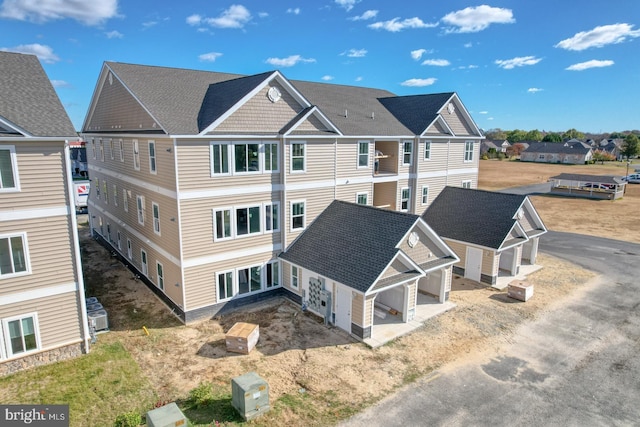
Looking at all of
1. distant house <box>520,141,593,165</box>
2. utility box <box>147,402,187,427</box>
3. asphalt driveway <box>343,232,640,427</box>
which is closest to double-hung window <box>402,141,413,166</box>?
asphalt driveway <box>343,232,640,427</box>

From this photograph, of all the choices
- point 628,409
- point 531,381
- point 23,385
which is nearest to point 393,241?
point 531,381

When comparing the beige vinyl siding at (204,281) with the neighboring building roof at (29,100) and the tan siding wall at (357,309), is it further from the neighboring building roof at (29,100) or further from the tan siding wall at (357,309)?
the neighboring building roof at (29,100)

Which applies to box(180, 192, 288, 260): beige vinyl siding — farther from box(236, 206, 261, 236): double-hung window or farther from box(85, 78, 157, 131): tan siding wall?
box(85, 78, 157, 131): tan siding wall

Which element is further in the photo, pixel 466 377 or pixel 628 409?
pixel 466 377

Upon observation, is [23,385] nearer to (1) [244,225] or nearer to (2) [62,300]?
(2) [62,300]

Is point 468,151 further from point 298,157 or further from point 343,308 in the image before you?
point 343,308

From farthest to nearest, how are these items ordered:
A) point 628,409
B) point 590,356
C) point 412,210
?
point 412,210
point 590,356
point 628,409
